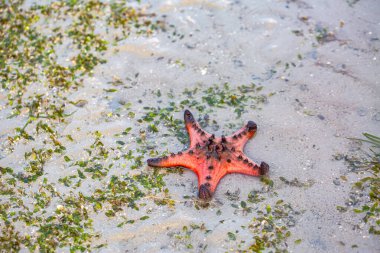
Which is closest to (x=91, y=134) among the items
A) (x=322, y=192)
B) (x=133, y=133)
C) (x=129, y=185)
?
(x=133, y=133)

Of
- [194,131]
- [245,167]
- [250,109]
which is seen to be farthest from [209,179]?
[250,109]

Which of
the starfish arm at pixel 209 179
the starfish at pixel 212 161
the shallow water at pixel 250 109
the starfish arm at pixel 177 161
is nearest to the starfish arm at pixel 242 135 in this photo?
the starfish at pixel 212 161

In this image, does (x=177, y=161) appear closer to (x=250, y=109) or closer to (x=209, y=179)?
(x=209, y=179)

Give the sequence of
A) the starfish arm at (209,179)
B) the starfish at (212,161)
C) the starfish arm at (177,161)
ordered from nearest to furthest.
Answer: the starfish arm at (209,179), the starfish at (212,161), the starfish arm at (177,161)

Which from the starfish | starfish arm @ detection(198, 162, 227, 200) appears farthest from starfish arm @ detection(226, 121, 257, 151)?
starfish arm @ detection(198, 162, 227, 200)

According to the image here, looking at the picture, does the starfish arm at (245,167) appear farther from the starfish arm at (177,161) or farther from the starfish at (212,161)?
the starfish arm at (177,161)

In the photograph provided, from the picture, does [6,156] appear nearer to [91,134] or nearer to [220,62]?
[91,134]

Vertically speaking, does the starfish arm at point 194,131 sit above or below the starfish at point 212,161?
above
